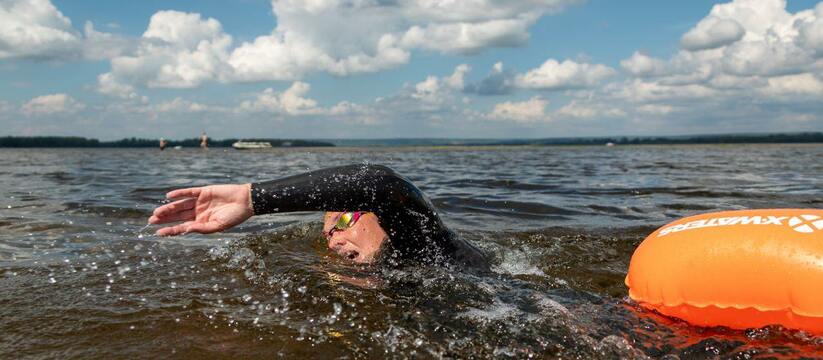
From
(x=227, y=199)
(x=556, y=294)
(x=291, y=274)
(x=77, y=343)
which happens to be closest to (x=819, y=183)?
(x=556, y=294)

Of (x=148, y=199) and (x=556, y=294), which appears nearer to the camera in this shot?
(x=556, y=294)

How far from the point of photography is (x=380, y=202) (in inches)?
159

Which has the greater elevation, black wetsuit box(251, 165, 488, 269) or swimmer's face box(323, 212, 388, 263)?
black wetsuit box(251, 165, 488, 269)

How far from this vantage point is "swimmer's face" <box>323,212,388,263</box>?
4684mm

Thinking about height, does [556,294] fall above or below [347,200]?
below

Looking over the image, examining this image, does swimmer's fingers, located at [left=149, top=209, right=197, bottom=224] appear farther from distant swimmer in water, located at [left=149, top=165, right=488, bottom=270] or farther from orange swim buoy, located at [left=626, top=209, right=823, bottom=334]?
orange swim buoy, located at [left=626, top=209, right=823, bottom=334]

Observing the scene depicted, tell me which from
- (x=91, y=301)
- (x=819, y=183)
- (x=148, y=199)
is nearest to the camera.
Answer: (x=91, y=301)

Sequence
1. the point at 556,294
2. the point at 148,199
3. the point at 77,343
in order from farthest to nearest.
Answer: the point at 148,199 < the point at 556,294 < the point at 77,343

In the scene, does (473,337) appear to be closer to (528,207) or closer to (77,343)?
(77,343)

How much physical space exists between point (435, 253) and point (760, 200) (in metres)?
8.50

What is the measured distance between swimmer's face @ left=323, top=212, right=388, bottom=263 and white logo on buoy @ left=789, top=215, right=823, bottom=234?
2.69 metres

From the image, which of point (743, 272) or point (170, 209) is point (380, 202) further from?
point (743, 272)

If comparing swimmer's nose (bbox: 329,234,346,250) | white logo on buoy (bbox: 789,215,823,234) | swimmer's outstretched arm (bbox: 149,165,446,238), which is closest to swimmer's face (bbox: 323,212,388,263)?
swimmer's nose (bbox: 329,234,346,250)

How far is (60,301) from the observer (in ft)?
12.8
